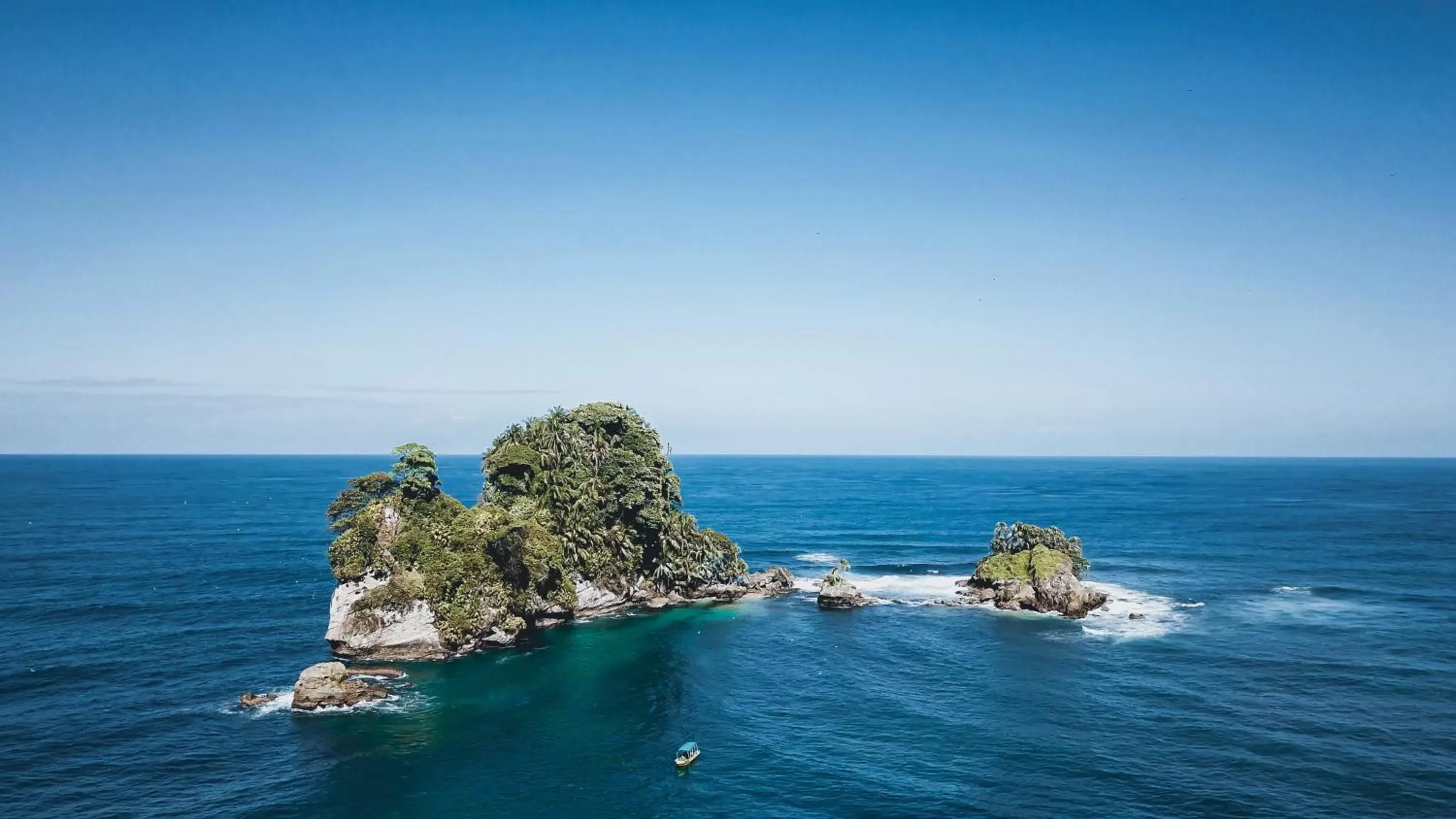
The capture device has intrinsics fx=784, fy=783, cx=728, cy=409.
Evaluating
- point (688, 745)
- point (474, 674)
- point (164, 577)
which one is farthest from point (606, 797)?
point (164, 577)

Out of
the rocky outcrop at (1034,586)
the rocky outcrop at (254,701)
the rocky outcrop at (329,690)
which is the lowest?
the rocky outcrop at (254,701)

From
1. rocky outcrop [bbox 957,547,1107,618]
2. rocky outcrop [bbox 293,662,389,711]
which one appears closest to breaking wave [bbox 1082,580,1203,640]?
rocky outcrop [bbox 957,547,1107,618]

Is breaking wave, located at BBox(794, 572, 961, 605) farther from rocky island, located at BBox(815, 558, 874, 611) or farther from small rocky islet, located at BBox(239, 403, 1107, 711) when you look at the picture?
rocky island, located at BBox(815, 558, 874, 611)

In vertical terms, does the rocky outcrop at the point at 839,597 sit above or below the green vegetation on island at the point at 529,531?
below

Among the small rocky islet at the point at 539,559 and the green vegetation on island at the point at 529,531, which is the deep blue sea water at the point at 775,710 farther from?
the green vegetation on island at the point at 529,531

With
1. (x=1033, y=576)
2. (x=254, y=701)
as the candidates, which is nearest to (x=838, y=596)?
(x=1033, y=576)

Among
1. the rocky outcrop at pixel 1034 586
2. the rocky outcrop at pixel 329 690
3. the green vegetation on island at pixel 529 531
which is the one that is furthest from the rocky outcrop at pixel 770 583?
the rocky outcrop at pixel 329 690

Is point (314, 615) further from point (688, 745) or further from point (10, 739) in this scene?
point (688, 745)
